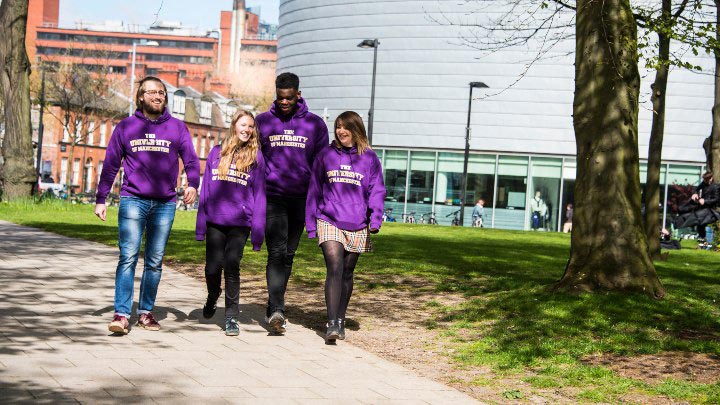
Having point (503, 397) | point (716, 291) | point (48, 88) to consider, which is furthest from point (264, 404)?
point (48, 88)

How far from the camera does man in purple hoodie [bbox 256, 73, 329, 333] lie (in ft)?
27.6

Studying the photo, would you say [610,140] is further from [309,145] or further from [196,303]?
[196,303]

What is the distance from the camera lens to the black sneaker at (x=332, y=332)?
8.03m

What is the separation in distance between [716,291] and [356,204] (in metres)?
5.86

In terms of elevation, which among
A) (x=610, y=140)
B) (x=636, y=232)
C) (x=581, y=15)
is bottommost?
(x=636, y=232)

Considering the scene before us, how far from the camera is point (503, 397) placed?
6.68 m

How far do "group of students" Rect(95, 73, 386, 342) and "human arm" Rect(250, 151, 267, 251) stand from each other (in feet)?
0.03

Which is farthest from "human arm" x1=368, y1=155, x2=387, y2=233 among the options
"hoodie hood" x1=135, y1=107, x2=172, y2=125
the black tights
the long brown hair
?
"hoodie hood" x1=135, y1=107, x2=172, y2=125

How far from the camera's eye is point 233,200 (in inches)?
322

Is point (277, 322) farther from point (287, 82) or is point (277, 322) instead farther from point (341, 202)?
point (287, 82)

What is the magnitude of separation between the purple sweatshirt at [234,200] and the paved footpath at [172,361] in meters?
0.84

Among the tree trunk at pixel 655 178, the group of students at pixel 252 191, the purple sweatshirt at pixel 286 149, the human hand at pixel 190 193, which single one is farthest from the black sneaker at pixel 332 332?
the tree trunk at pixel 655 178

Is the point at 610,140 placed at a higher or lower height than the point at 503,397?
higher

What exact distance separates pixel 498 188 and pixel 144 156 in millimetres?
52729
